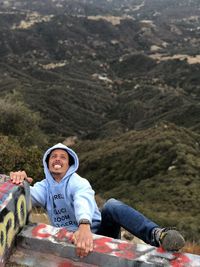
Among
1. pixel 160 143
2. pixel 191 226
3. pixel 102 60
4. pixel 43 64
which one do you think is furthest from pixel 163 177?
pixel 102 60

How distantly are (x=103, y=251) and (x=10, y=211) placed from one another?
2.84ft

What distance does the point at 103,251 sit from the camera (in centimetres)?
412

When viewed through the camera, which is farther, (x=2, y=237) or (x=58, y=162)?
(x=58, y=162)

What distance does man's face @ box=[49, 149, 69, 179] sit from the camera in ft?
15.3

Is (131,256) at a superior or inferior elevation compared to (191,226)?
superior

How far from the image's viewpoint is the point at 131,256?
4074 millimetres

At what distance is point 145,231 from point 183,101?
87206 mm

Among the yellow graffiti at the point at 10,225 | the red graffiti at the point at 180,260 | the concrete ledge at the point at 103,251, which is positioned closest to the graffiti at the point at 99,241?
the concrete ledge at the point at 103,251

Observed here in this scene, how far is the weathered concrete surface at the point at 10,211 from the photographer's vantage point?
4.10 meters

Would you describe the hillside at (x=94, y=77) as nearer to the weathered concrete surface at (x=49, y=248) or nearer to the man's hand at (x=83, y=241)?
the weathered concrete surface at (x=49, y=248)

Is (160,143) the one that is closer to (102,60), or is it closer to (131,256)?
(131,256)

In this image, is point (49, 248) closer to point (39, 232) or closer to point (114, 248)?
point (39, 232)

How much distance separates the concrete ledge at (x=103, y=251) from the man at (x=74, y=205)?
0.16 meters

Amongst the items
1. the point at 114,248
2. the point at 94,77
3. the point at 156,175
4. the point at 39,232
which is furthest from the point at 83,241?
the point at 94,77
